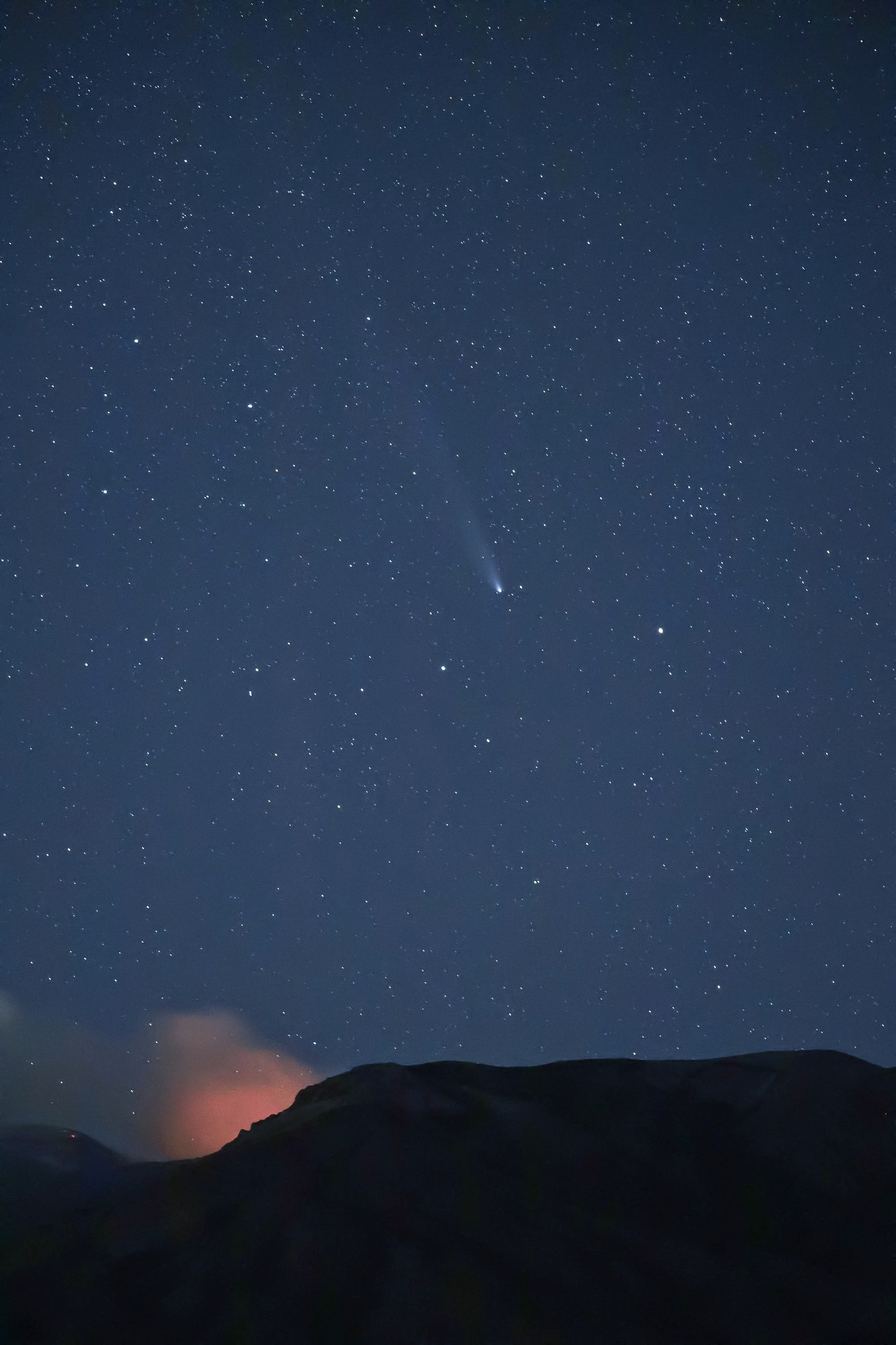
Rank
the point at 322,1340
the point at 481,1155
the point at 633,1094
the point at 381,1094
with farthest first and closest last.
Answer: the point at 633,1094, the point at 381,1094, the point at 481,1155, the point at 322,1340

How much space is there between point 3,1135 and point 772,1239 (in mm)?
23827

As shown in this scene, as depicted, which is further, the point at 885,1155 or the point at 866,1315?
the point at 885,1155

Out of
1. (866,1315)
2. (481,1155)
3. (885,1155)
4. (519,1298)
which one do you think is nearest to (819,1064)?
(885,1155)

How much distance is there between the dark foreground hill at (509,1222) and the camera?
251 inches

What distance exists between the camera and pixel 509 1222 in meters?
7.41

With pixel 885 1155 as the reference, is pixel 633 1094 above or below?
above

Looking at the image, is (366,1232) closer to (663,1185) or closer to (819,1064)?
(663,1185)

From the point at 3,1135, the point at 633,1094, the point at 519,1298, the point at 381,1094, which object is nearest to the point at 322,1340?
the point at 519,1298

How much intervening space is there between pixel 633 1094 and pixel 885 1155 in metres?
2.79

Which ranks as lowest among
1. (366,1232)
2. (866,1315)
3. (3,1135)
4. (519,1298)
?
(866,1315)

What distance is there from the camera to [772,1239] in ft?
24.8

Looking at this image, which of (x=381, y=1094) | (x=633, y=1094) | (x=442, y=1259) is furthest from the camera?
(x=633, y=1094)

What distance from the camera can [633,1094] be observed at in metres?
9.74

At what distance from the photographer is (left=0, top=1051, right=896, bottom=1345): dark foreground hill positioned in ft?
20.9
